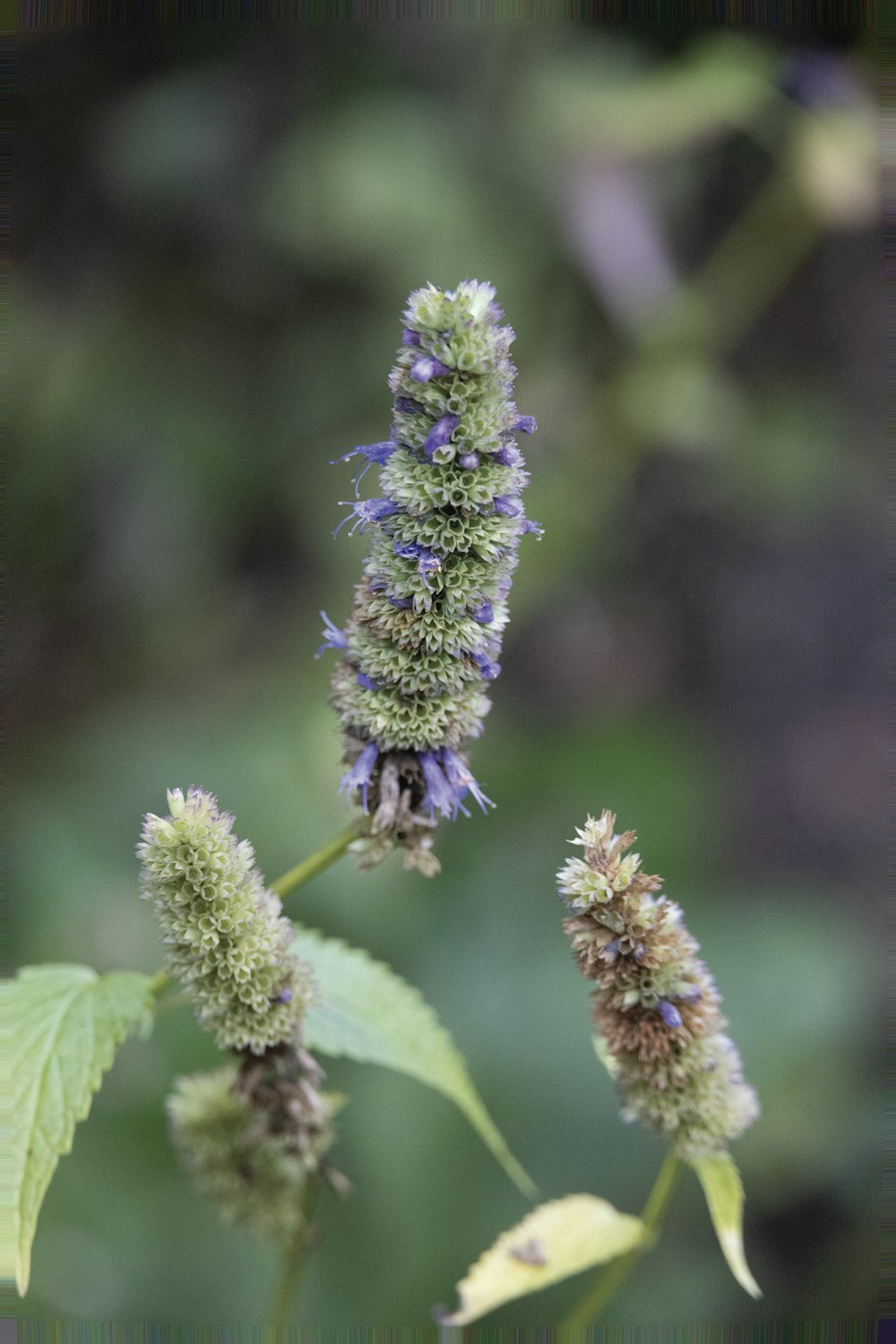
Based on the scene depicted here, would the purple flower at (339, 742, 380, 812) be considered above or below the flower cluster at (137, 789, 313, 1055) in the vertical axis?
above

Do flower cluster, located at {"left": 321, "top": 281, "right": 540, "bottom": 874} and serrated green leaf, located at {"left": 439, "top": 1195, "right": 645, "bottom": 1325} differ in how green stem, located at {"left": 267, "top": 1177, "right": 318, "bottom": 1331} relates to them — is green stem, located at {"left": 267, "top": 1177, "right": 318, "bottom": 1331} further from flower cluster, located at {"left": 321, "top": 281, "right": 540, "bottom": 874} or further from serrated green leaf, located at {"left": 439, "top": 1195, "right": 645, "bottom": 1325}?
flower cluster, located at {"left": 321, "top": 281, "right": 540, "bottom": 874}

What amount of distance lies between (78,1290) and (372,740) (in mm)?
2427

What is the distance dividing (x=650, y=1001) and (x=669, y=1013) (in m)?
0.03

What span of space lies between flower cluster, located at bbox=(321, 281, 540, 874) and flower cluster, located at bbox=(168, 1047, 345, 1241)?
1.48ft

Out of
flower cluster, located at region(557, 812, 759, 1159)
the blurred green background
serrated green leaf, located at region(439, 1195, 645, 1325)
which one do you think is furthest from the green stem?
the blurred green background

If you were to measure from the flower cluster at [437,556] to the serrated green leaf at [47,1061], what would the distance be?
0.44 metres

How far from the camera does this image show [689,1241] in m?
3.91

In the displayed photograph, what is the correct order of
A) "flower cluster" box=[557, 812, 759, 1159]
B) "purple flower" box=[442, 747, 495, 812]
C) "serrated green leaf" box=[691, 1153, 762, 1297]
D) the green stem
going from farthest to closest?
the green stem < "serrated green leaf" box=[691, 1153, 762, 1297] < "purple flower" box=[442, 747, 495, 812] < "flower cluster" box=[557, 812, 759, 1159]

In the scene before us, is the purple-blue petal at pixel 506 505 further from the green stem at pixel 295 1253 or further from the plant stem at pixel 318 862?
the green stem at pixel 295 1253

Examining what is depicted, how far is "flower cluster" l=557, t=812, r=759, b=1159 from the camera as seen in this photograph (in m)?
1.48

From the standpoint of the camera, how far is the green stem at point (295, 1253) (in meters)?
1.86

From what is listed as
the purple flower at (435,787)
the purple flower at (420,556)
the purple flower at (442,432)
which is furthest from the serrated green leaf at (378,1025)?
the purple flower at (442,432)

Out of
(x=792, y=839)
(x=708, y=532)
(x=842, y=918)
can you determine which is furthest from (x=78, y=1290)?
(x=708, y=532)

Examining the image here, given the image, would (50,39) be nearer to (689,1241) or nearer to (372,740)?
(372,740)
